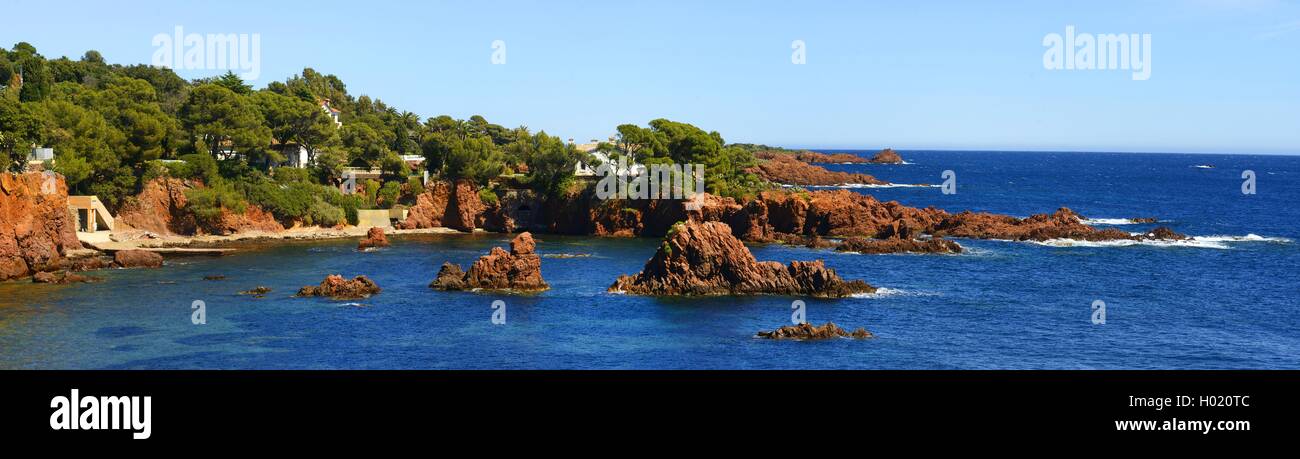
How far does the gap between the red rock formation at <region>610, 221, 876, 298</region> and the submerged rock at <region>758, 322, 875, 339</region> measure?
11.2 m

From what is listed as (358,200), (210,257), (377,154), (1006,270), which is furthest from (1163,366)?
(377,154)

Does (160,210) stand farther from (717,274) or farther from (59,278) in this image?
(717,274)

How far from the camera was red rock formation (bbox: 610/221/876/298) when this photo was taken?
5722 cm

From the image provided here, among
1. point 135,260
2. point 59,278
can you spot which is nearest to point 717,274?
point 59,278

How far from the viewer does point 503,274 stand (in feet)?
195

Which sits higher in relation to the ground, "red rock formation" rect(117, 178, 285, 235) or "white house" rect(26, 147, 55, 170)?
"white house" rect(26, 147, 55, 170)

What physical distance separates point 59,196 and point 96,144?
1306cm

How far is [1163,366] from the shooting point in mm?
41406

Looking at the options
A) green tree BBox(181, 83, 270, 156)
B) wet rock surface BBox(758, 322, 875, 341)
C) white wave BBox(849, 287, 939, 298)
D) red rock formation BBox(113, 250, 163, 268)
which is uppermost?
green tree BBox(181, 83, 270, 156)

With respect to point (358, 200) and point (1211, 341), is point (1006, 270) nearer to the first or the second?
point (1211, 341)

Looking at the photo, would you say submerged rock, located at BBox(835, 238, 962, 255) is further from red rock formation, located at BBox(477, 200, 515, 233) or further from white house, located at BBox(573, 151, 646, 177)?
red rock formation, located at BBox(477, 200, 515, 233)

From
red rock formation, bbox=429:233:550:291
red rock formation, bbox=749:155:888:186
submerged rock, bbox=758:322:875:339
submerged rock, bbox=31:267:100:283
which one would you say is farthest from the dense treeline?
red rock formation, bbox=749:155:888:186
